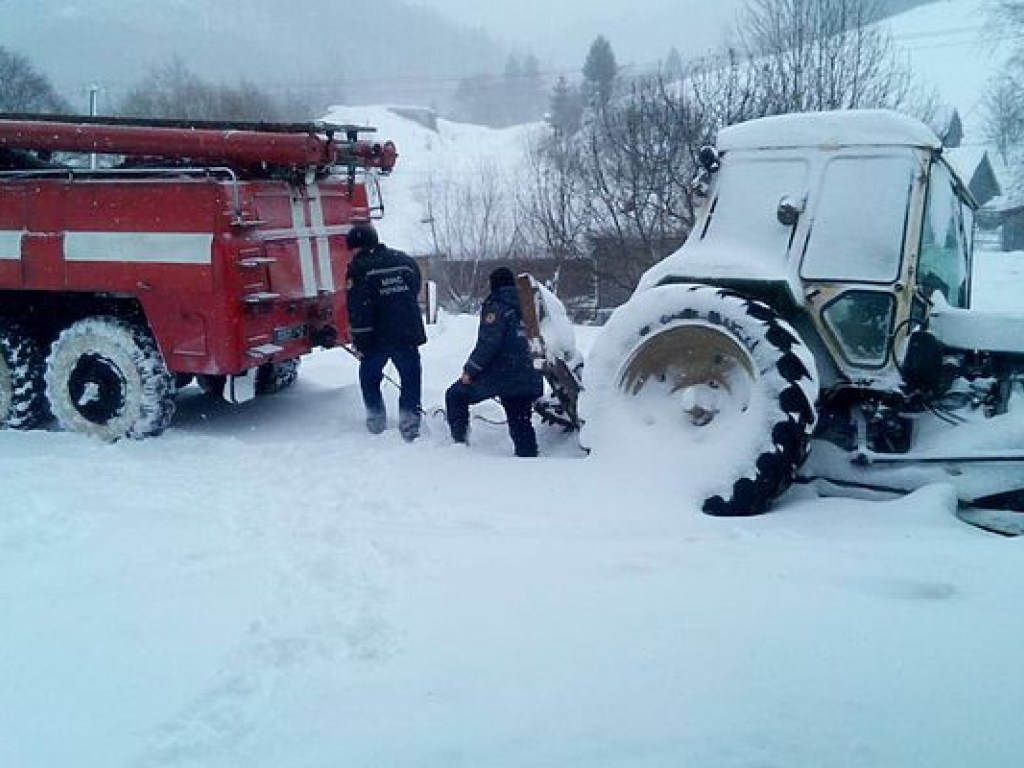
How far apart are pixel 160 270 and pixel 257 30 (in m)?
160

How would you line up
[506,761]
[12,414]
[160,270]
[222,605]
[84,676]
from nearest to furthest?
[506,761], [84,676], [222,605], [160,270], [12,414]

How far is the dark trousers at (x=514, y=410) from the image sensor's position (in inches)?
228

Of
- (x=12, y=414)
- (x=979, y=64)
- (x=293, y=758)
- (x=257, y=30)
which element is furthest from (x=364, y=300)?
(x=257, y=30)

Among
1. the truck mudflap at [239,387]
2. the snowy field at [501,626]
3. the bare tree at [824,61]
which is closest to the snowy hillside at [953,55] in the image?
the bare tree at [824,61]

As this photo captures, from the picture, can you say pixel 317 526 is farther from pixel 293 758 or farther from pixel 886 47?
pixel 886 47

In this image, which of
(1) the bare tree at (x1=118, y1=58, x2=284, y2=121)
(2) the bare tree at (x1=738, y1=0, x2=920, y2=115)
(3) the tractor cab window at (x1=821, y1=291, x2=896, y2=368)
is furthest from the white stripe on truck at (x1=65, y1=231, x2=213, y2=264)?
(1) the bare tree at (x1=118, y1=58, x2=284, y2=121)

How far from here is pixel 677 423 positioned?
488 centimetres

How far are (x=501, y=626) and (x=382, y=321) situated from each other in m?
3.73

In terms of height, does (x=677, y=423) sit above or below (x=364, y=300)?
below

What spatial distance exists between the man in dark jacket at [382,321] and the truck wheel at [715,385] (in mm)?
1870

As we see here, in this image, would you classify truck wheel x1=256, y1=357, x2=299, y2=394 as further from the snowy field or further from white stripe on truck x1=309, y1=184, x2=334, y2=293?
the snowy field

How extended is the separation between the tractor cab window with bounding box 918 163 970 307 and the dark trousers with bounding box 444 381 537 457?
8.41 ft

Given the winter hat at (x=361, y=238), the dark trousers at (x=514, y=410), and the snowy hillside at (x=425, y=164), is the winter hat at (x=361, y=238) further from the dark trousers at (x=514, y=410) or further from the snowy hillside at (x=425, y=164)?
the snowy hillside at (x=425, y=164)

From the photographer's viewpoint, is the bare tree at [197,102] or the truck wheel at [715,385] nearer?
the truck wheel at [715,385]
